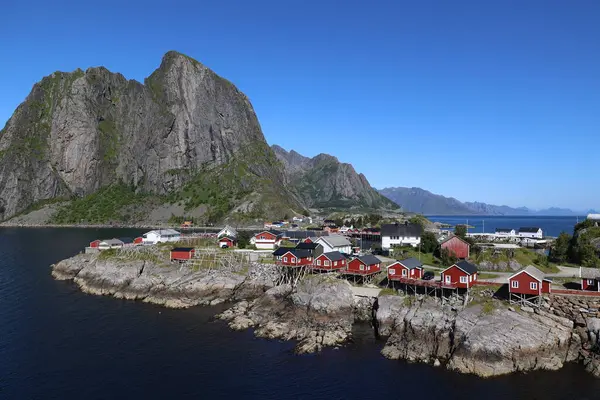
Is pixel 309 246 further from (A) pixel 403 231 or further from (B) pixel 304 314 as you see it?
(A) pixel 403 231

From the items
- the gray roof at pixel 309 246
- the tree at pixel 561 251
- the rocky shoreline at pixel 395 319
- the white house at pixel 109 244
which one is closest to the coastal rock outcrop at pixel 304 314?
the rocky shoreline at pixel 395 319

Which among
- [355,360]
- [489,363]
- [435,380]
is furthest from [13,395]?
[489,363]

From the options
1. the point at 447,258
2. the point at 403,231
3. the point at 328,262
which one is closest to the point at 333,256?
the point at 328,262

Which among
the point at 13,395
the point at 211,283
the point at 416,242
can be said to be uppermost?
the point at 416,242

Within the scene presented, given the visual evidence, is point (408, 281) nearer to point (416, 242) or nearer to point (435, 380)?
point (435, 380)

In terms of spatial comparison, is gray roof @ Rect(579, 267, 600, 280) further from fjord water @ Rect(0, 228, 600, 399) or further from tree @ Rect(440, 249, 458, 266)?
tree @ Rect(440, 249, 458, 266)

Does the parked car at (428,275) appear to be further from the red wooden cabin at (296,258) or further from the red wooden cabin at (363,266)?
the red wooden cabin at (296,258)
